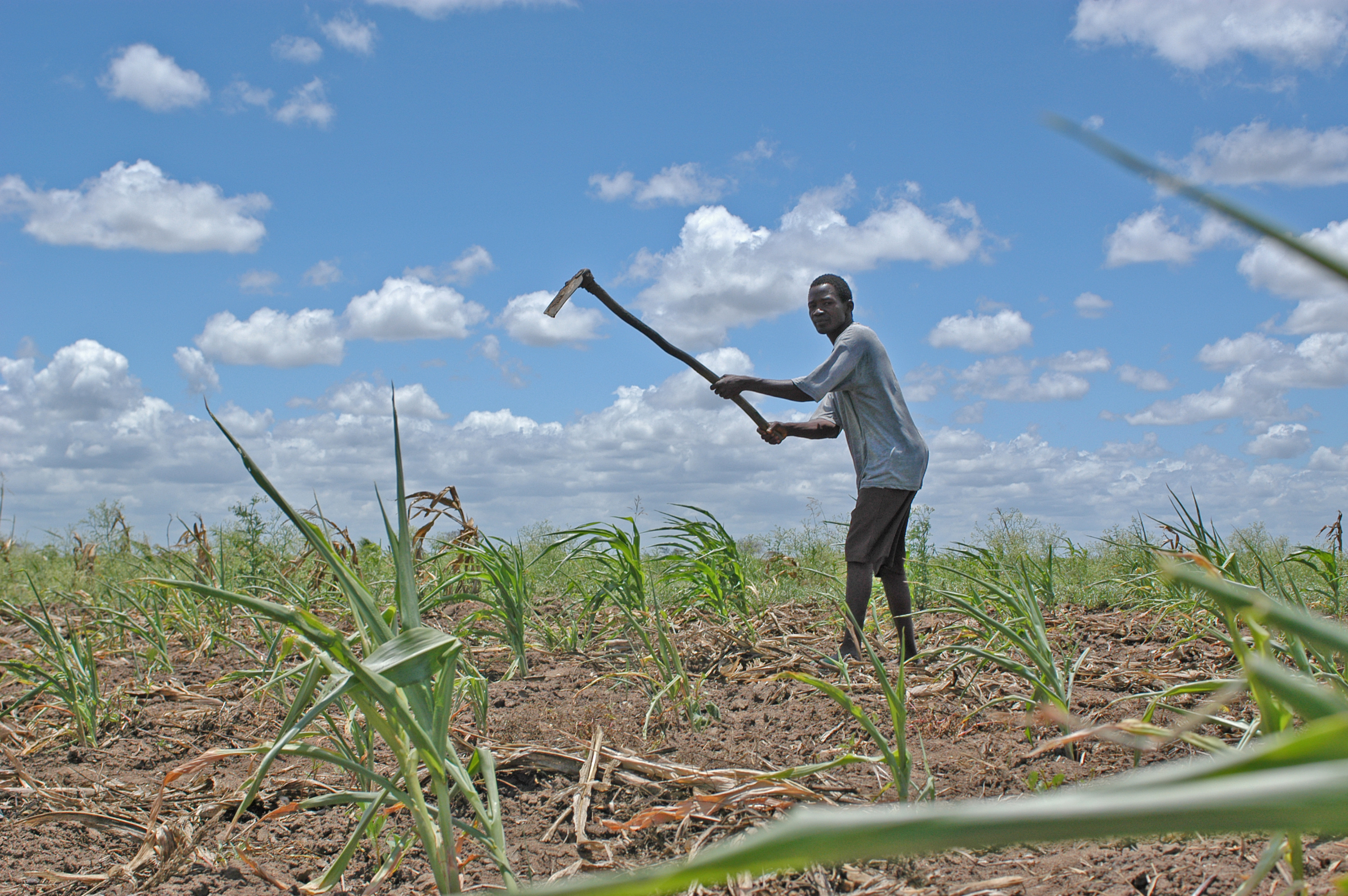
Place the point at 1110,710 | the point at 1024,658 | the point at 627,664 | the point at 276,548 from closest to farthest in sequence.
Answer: the point at 1110,710, the point at 1024,658, the point at 627,664, the point at 276,548

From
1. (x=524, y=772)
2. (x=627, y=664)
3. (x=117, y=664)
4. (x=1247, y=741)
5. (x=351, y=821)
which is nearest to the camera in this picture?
(x=1247, y=741)

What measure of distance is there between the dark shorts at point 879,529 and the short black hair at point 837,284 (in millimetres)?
1244

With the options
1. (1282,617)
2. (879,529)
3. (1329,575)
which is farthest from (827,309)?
(1282,617)

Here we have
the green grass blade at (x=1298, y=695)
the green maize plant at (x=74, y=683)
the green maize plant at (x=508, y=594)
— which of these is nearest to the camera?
the green grass blade at (x=1298, y=695)

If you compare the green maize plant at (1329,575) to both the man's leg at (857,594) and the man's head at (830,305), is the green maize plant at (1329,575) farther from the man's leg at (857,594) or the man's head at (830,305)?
the man's head at (830,305)

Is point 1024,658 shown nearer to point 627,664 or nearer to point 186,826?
point 627,664

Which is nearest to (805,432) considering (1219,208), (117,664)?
(117,664)

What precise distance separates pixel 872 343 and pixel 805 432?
781 millimetres

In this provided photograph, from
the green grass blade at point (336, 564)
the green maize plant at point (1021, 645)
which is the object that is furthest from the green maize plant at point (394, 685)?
the green maize plant at point (1021, 645)

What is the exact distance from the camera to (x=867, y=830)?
0.40 metres

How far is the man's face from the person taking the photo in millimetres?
5270

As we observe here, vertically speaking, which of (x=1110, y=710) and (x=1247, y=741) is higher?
(x=1247, y=741)

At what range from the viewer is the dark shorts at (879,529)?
15.6ft

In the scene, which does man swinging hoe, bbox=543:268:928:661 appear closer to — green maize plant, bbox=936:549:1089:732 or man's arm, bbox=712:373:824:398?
man's arm, bbox=712:373:824:398
